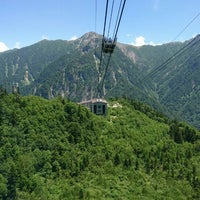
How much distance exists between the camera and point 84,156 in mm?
126688

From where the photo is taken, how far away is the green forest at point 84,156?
110 metres

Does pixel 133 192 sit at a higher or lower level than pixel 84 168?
lower

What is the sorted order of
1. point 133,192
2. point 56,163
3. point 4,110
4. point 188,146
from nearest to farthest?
point 133,192 < point 56,163 < point 4,110 < point 188,146

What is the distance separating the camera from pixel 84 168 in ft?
403

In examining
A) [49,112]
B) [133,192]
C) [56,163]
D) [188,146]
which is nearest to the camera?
[133,192]

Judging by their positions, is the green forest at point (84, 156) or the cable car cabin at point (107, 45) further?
the green forest at point (84, 156)

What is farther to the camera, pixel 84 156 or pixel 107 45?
pixel 84 156

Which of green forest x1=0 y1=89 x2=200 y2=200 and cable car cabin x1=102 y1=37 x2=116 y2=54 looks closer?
cable car cabin x1=102 y1=37 x2=116 y2=54

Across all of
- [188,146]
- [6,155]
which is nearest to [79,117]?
[6,155]

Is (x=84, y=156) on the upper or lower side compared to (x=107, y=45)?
lower

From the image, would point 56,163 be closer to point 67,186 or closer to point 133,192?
point 67,186

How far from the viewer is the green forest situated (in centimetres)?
10994

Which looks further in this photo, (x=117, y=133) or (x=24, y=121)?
(x=117, y=133)

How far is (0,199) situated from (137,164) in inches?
2129
